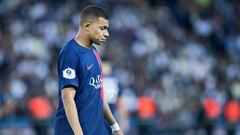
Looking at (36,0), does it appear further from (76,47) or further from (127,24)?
(76,47)

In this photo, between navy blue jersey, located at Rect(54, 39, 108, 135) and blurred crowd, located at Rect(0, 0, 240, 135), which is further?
blurred crowd, located at Rect(0, 0, 240, 135)

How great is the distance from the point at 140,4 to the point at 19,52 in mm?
5036

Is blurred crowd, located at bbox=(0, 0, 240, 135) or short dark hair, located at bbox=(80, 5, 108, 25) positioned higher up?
short dark hair, located at bbox=(80, 5, 108, 25)

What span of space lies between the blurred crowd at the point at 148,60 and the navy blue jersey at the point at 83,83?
716 centimetres

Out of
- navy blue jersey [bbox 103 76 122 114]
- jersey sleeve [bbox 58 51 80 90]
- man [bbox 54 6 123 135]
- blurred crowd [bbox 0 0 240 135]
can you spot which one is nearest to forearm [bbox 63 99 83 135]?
man [bbox 54 6 123 135]

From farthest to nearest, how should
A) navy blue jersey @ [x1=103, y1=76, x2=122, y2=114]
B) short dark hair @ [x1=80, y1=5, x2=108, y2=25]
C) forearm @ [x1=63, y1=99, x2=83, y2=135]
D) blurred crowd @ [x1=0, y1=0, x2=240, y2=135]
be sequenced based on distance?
blurred crowd @ [x1=0, y1=0, x2=240, y2=135] → navy blue jersey @ [x1=103, y1=76, x2=122, y2=114] → short dark hair @ [x1=80, y1=5, x2=108, y2=25] → forearm @ [x1=63, y1=99, x2=83, y2=135]

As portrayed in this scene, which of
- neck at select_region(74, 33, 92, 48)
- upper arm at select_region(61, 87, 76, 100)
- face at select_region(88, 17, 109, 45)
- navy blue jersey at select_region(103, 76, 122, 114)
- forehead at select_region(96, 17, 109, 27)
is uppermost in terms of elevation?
forehead at select_region(96, 17, 109, 27)

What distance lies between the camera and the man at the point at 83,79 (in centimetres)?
690

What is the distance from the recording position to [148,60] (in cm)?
1962

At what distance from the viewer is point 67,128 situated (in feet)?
23.2

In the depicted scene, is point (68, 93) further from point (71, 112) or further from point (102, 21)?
point (102, 21)

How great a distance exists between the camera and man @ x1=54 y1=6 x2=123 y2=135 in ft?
22.6

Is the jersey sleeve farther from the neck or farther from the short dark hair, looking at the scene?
the short dark hair

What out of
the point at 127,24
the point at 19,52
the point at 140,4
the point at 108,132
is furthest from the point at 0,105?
the point at 140,4
